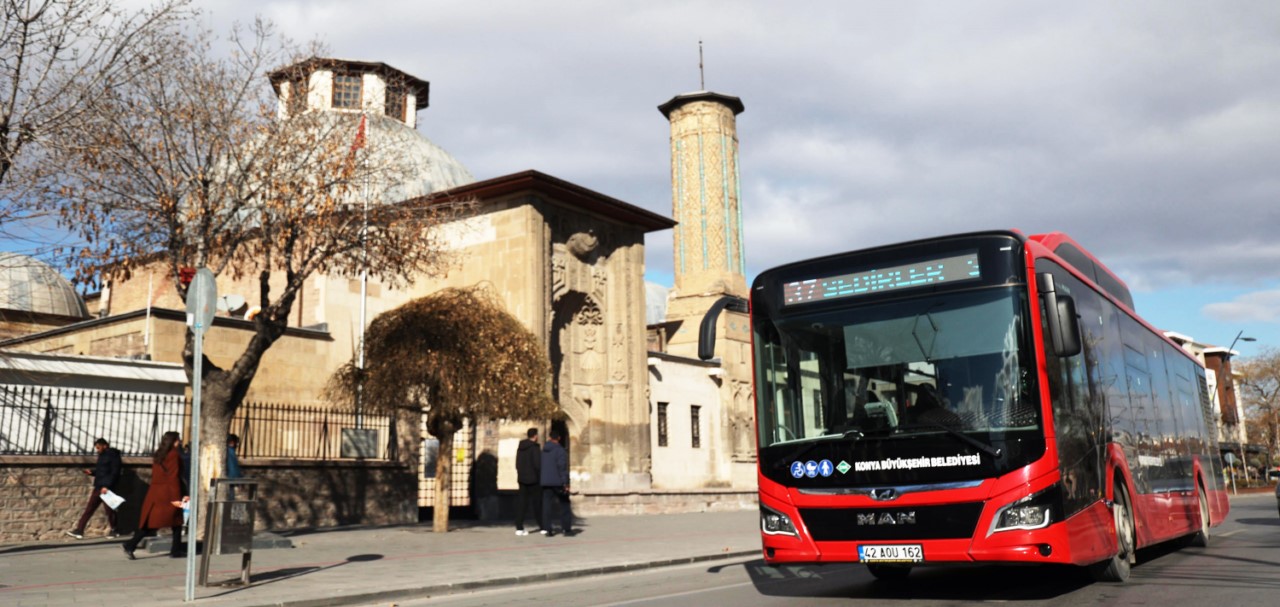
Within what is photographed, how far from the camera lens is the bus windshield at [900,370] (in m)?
7.63

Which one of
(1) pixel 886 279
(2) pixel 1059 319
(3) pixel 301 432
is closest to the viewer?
(2) pixel 1059 319

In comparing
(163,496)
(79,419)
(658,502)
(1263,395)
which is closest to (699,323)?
(658,502)

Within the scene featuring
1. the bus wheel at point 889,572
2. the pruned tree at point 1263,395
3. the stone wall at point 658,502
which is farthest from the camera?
the pruned tree at point 1263,395

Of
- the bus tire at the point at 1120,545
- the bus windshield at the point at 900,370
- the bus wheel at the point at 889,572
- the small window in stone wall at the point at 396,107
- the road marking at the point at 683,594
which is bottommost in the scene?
the road marking at the point at 683,594

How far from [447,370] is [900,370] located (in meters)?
10.9

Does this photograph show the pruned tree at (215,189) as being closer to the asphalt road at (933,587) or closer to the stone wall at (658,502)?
the asphalt road at (933,587)

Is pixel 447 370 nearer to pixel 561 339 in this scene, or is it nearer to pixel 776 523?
pixel 776 523

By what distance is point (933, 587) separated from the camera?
936cm

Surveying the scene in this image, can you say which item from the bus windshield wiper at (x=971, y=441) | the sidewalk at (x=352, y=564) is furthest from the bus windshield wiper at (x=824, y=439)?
the sidewalk at (x=352, y=564)

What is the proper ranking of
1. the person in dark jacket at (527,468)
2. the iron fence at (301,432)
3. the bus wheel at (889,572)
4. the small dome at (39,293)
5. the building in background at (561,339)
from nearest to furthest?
the bus wheel at (889,572)
the person in dark jacket at (527,468)
the iron fence at (301,432)
the building in background at (561,339)
the small dome at (39,293)

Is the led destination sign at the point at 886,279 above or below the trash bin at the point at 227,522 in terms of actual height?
above

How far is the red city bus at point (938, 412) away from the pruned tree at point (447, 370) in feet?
30.1

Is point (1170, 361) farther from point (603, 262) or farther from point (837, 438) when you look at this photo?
point (603, 262)

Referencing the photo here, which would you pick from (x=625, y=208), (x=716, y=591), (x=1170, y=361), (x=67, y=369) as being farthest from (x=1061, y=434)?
(x=625, y=208)
